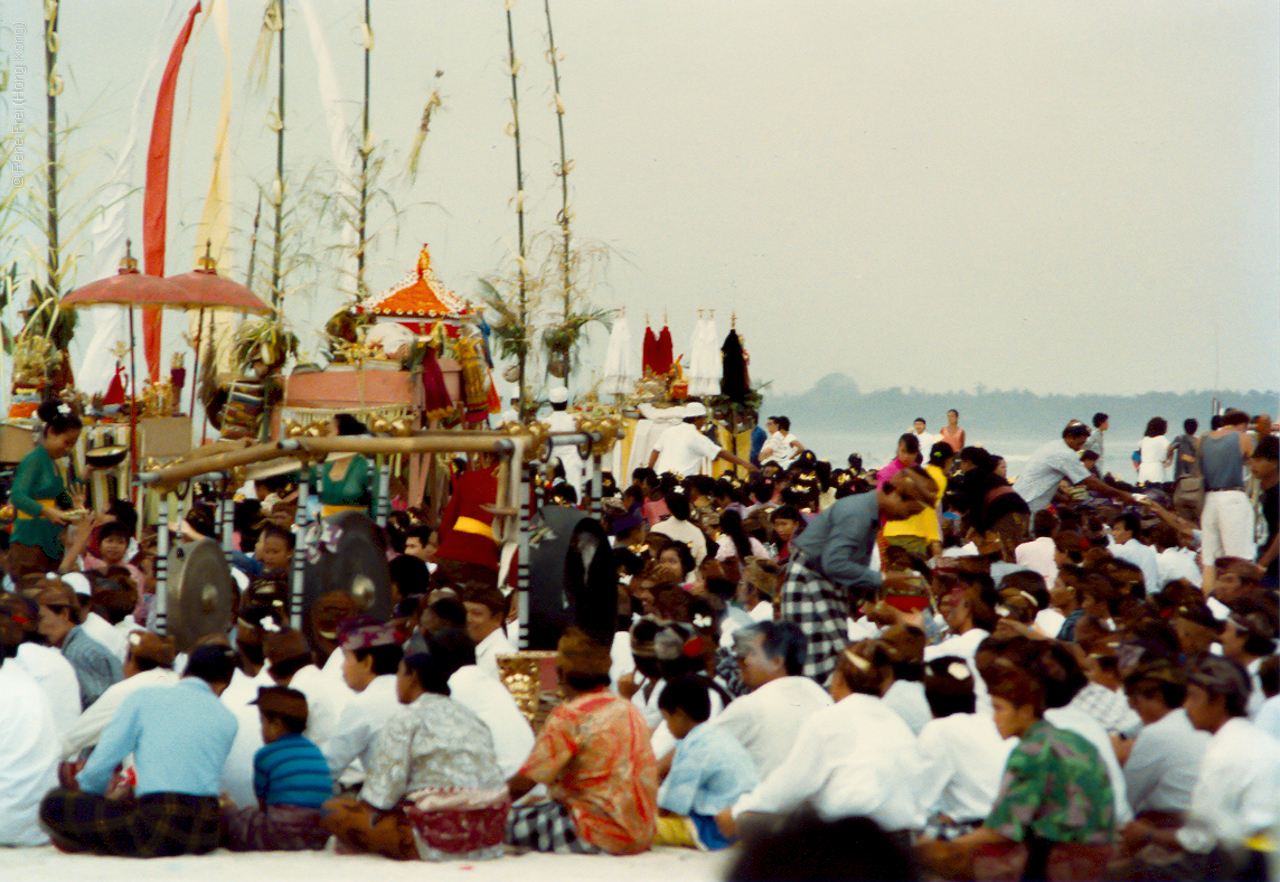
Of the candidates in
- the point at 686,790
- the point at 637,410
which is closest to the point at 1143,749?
the point at 686,790

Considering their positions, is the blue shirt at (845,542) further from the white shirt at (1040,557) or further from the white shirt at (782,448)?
the white shirt at (782,448)

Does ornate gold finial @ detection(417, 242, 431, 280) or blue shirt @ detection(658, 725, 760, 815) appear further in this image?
ornate gold finial @ detection(417, 242, 431, 280)

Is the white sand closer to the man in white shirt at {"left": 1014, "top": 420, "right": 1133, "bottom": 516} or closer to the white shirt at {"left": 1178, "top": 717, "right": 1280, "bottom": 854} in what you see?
the white shirt at {"left": 1178, "top": 717, "right": 1280, "bottom": 854}

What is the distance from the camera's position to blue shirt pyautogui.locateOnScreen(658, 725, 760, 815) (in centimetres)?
523

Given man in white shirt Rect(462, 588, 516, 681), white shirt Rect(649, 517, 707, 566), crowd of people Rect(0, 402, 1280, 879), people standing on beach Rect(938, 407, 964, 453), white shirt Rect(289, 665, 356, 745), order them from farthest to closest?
people standing on beach Rect(938, 407, 964, 453), white shirt Rect(649, 517, 707, 566), man in white shirt Rect(462, 588, 516, 681), white shirt Rect(289, 665, 356, 745), crowd of people Rect(0, 402, 1280, 879)

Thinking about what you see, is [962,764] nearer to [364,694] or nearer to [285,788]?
[364,694]

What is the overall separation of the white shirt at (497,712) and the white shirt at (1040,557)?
384 centimetres

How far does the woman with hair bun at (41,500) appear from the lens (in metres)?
8.95

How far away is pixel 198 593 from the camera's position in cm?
702

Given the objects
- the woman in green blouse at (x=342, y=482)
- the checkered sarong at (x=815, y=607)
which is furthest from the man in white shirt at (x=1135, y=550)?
the woman in green blouse at (x=342, y=482)

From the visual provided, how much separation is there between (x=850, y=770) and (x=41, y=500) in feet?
20.4

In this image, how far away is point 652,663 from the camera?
584 centimetres

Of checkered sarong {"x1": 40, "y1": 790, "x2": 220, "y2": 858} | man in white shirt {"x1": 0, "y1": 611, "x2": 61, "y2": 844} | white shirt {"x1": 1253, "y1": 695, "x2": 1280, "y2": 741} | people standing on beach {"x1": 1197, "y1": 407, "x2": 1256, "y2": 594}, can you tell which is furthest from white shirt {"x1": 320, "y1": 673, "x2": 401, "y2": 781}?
people standing on beach {"x1": 1197, "y1": 407, "x2": 1256, "y2": 594}

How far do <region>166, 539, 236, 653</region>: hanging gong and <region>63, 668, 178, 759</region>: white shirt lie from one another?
141cm
